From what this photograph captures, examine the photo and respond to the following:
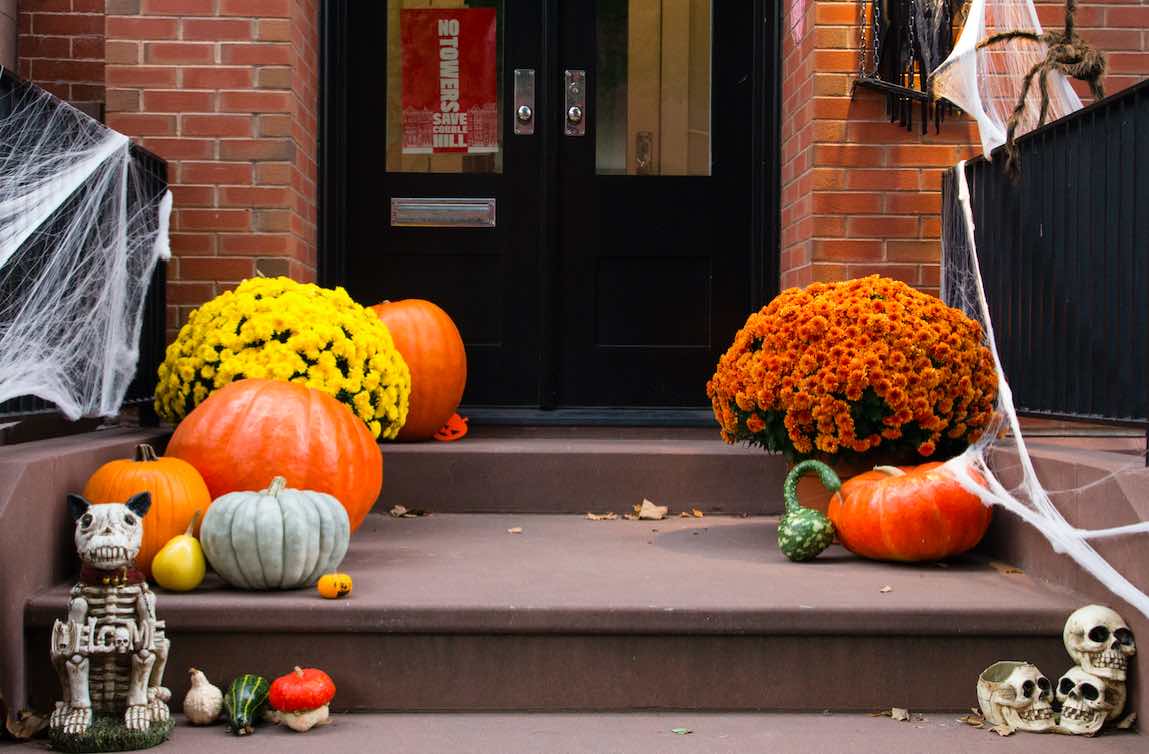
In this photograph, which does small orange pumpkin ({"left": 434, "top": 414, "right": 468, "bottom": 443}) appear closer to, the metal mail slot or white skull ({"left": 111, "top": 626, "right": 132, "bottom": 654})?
the metal mail slot

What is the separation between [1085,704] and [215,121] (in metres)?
3.43

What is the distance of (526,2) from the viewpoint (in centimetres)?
506

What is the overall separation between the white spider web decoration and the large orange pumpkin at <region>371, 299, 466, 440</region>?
193 cm

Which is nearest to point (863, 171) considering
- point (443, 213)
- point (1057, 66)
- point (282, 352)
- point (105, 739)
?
Result: point (1057, 66)

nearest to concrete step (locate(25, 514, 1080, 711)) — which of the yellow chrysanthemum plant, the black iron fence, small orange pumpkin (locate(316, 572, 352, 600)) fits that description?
small orange pumpkin (locate(316, 572, 352, 600))

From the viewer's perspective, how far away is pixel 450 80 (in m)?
5.10

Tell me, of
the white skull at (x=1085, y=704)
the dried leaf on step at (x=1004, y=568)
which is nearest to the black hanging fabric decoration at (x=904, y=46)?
the dried leaf on step at (x=1004, y=568)

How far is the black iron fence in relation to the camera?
2951mm

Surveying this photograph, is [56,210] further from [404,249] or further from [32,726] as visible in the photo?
[404,249]

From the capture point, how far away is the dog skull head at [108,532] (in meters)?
2.45

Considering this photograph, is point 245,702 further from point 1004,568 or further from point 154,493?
point 1004,568

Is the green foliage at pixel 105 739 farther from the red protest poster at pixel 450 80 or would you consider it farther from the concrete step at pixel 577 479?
the red protest poster at pixel 450 80

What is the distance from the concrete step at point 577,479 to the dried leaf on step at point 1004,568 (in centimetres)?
90

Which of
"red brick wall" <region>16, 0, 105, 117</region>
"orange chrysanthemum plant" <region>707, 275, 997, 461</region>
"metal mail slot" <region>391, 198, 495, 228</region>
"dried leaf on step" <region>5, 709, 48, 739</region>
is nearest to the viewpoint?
"dried leaf on step" <region>5, 709, 48, 739</region>
